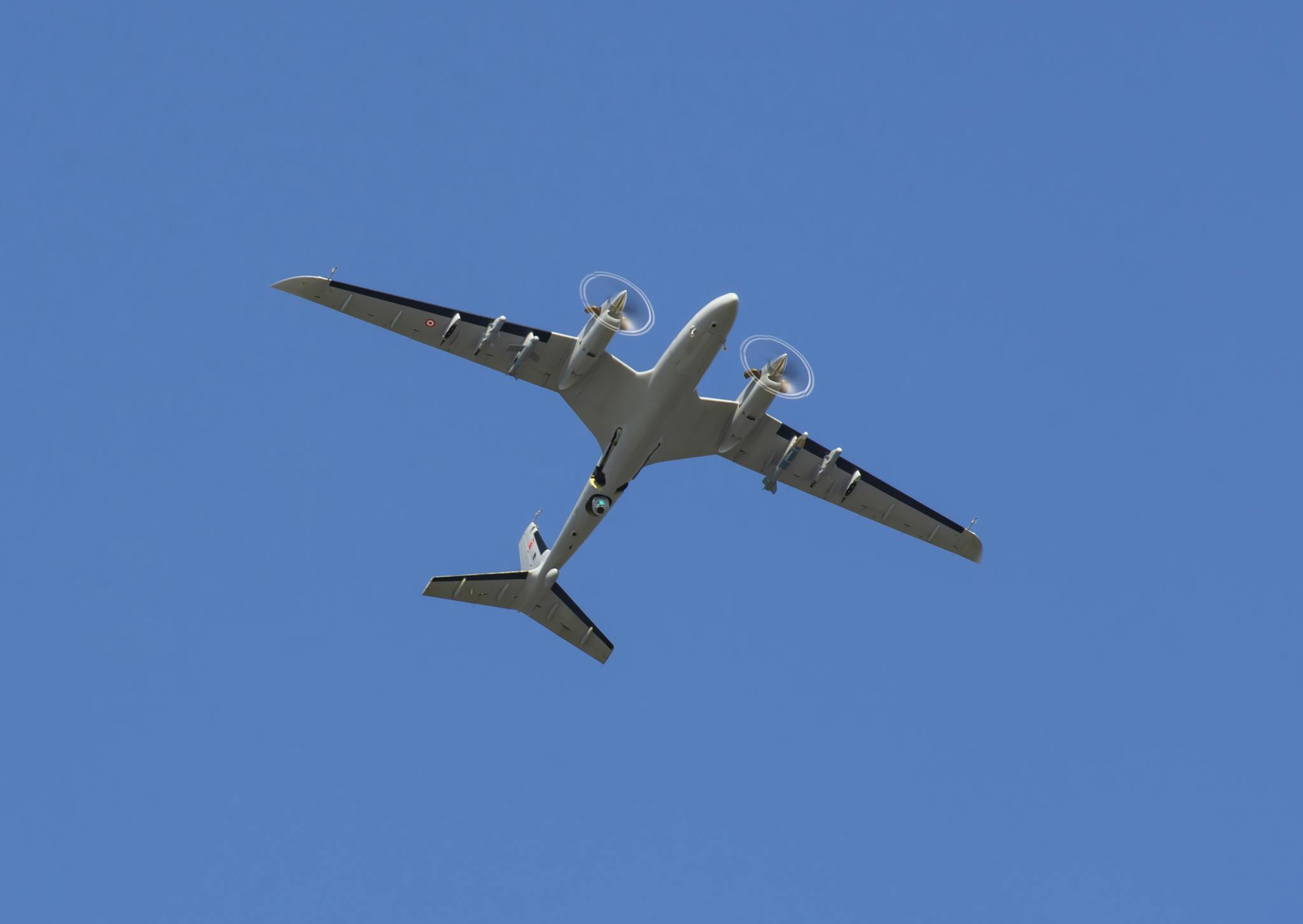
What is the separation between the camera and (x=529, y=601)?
160 feet

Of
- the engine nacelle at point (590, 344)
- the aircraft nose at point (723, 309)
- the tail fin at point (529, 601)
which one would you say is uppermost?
the aircraft nose at point (723, 309)

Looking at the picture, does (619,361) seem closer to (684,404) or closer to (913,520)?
(684,404)

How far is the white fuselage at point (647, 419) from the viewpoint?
41.6 m

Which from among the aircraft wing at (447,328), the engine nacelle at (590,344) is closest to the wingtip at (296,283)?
the aircraft wing at (447,328)


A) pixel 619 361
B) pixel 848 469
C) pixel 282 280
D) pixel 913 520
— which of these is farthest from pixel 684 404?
pixel 282 280

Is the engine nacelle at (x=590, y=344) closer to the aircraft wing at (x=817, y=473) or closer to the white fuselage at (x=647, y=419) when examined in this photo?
the white fuselage at (x=647, y=419)

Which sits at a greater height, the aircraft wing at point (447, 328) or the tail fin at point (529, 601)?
the aircraft wing at point (447, 328)

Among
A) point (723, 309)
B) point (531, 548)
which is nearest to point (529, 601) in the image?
point (531, 548)

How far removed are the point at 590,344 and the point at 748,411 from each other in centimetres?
590

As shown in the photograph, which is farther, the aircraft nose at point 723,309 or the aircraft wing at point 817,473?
the aircraft wing at point 817,473

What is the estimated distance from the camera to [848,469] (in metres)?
47.5

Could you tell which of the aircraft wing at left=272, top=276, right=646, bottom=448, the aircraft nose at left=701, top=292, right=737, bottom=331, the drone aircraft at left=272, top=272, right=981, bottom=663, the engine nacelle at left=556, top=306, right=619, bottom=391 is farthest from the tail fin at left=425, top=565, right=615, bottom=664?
the aircraft nose at left=701, top=292, right=737, bottom=331

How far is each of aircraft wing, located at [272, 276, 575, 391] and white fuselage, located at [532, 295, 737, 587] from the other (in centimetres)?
312

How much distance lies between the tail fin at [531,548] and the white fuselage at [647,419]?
0.96 meters
